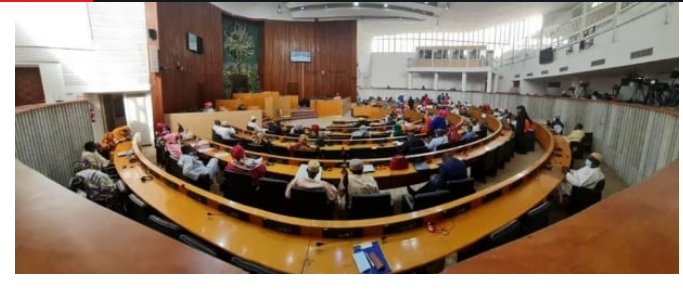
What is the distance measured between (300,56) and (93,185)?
1536cm

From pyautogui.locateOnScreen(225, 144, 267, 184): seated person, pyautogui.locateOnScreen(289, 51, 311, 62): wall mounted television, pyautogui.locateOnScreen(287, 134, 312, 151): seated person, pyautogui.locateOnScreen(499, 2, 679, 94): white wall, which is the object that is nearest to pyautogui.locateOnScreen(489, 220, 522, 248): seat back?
pyautogui.locateOnScreen(225, 144, 267, 184): seated person

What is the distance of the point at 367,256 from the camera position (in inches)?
87.0

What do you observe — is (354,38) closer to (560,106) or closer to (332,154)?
(560,106)

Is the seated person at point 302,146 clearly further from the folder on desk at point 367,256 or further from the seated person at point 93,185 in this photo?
the folder on desk at point 367,256

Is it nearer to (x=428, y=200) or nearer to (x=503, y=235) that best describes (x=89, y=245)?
(x=503, y=235)

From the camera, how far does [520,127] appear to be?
8.16m

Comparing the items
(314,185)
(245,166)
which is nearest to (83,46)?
(245,166)

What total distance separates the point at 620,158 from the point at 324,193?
6.42 meters

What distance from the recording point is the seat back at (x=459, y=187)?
144 inches

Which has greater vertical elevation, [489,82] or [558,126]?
[489,82]

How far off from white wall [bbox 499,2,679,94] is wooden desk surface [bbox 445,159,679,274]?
6.99m

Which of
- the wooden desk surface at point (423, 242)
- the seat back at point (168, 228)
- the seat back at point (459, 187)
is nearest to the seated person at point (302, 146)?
the seat back at point (459, 187)

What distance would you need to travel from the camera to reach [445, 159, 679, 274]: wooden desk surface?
0.74m
